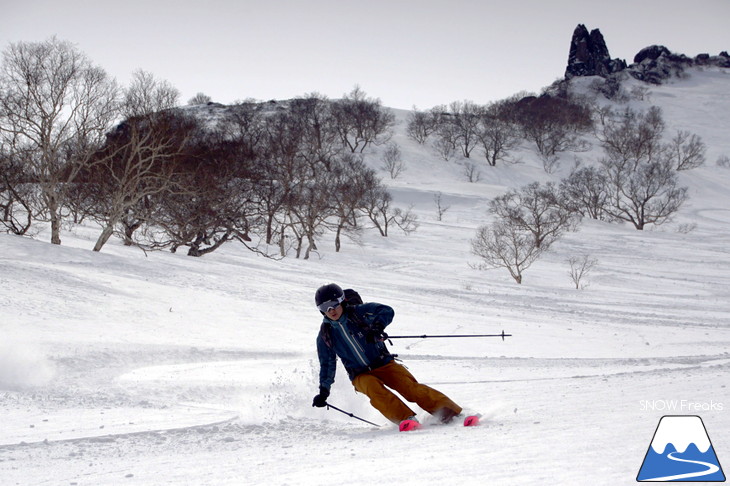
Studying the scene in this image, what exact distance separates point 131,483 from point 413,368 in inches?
220

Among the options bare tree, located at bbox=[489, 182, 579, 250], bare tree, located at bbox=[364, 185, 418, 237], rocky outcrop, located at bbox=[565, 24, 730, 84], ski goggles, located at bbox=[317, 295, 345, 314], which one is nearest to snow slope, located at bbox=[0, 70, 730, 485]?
ski goggles, located at bbox=[317, 295, 345, 314]

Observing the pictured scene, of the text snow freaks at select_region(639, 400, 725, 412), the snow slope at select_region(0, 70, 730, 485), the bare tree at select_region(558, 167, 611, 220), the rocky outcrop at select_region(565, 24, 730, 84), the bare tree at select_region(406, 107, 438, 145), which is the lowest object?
the snow slope at select_region(0, 70, 730, 485)

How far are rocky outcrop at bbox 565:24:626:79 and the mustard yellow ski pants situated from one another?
139719mm

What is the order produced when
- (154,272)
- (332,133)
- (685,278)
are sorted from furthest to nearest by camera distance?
(332,133)
(685,278)
(154,272)

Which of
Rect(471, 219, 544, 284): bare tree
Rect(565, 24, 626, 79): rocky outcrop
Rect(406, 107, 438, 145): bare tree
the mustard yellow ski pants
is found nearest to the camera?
the mustard yellow ski pants

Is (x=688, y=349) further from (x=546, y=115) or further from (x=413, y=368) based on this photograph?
(x=546, y=115)

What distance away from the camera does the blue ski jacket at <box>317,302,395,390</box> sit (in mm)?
5402

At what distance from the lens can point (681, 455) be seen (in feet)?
10.5

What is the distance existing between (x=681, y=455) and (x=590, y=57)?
147 meters

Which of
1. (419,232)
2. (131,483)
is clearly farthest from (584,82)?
(131,483)

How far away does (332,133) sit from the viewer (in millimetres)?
72562

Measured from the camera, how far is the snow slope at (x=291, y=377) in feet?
11.7

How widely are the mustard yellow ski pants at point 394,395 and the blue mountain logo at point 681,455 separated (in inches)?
75.2

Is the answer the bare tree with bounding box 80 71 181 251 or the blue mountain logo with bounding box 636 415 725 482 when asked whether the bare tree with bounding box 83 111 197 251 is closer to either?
the bare tree with bounding box 80 71 181 251
